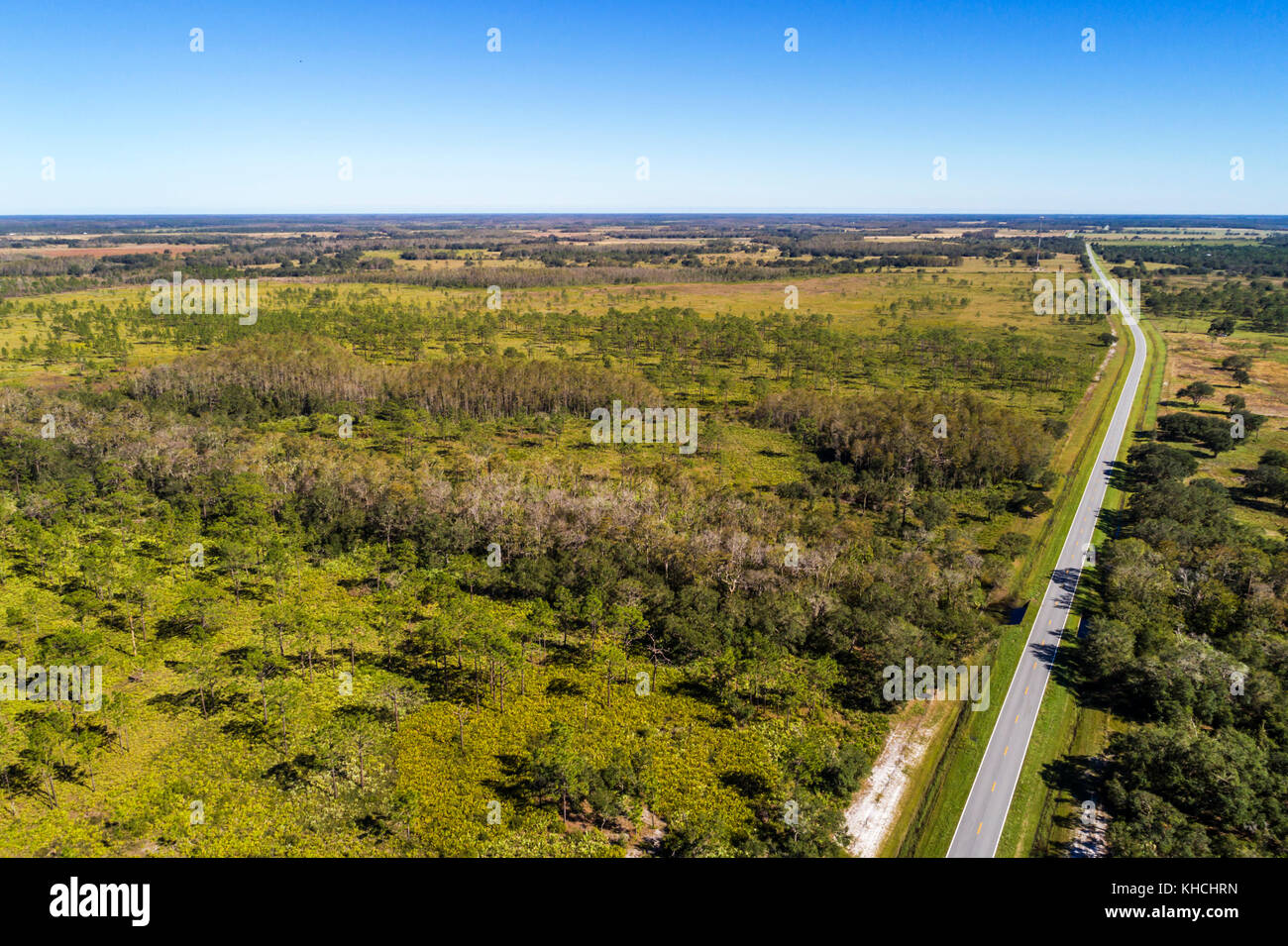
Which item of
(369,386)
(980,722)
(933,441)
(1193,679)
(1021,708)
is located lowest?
(980,722)

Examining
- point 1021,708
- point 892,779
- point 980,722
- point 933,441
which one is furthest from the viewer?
point 933,441

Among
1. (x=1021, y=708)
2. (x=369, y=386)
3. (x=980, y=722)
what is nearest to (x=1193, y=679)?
(x=1021, y=708)

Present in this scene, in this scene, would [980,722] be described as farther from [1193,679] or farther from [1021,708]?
[1193,679]

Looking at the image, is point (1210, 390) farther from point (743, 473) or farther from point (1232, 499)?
point (743, 473)

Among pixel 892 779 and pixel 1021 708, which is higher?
pixel 1021 708

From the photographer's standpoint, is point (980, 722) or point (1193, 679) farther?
point (980, 722)

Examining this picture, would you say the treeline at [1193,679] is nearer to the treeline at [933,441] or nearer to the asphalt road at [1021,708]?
the asphalt road at [1021,708]

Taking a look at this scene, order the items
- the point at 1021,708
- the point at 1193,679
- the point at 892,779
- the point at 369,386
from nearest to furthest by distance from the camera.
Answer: the point at 892,779
the point at 1193,679
the point at 1021,708
the point at 369,386
